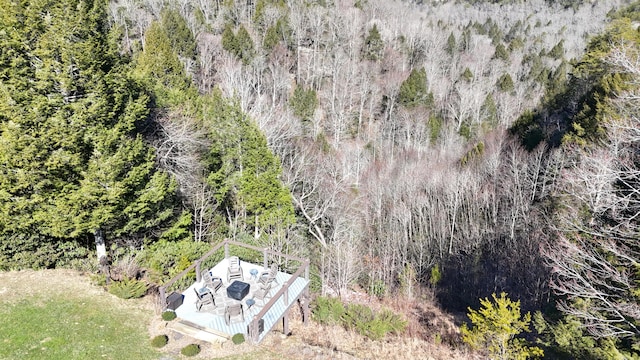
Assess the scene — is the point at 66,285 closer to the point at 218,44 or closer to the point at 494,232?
the point at 494,232

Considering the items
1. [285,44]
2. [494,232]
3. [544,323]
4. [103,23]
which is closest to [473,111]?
[494,232]

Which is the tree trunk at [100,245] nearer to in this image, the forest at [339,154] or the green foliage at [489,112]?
the forest at [339,154]

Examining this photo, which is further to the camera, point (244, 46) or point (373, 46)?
point (373, 46)

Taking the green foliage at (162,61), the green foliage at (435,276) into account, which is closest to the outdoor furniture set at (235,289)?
the green foliage at (435,276)

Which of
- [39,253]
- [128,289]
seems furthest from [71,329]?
[39,253]

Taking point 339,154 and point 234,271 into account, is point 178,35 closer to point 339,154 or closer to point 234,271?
point 339,154

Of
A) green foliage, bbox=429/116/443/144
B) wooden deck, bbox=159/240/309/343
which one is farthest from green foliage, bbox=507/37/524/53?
wooden deck, bbox=159/240/309/343
